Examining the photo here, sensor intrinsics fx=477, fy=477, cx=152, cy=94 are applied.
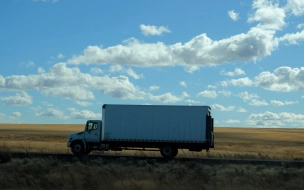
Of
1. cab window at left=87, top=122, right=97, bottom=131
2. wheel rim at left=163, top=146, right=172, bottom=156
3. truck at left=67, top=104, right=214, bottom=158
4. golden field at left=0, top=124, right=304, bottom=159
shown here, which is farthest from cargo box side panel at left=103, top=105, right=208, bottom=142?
golden field at left=0, top=124, right=304, bottom=159

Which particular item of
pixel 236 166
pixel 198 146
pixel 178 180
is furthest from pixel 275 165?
pixel 178 180

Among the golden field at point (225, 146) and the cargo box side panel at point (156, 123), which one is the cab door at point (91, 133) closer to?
the cargo box side panel at point (156, 123)

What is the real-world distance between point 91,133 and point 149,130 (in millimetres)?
3819

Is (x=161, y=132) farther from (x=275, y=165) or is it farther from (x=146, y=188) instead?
(x=146, y=188)

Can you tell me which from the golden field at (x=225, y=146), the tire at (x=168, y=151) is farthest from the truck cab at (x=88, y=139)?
the tire at (x=168, y=151)

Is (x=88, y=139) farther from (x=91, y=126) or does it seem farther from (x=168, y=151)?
(x=168, y=151)

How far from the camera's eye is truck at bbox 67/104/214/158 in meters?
30.6

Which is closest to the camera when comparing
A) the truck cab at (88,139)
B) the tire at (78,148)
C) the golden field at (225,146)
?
the tire at (78,148)

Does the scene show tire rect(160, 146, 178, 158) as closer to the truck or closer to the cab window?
the truck

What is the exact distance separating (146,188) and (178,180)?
2.24 m

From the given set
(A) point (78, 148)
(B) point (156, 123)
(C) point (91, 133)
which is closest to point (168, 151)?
(B) point (156, 123)

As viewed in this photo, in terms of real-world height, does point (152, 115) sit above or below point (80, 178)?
above

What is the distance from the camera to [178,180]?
15.9 metres

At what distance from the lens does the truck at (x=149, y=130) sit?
101 ft
